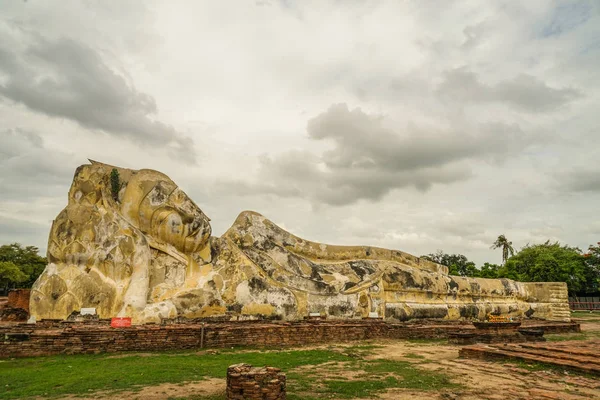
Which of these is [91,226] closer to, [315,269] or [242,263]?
[242,263]

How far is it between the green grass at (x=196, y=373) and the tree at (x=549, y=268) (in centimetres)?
2703

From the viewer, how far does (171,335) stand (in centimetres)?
848

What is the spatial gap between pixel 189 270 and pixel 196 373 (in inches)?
215

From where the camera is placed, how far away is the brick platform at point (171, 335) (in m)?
7.57

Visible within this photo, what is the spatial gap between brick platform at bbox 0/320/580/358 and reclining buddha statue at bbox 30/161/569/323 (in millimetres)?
1002

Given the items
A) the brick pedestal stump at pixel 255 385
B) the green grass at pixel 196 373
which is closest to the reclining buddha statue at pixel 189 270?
the green grass at pixel 196 373

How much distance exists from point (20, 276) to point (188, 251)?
81.5 feet

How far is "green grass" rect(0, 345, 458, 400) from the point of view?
17.2 feet

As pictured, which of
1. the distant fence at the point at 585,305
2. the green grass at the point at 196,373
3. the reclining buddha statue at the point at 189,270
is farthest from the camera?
the distant fence at the point at 585,305

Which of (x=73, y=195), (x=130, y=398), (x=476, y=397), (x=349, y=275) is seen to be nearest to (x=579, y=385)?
(x=476, y=397)

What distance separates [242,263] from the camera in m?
11.7

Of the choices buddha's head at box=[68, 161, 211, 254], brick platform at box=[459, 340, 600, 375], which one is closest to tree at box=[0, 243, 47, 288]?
buddha's head at box=[68, 161, 211, 254]

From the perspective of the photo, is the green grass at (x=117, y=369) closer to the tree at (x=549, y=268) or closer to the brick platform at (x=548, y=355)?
the brick platform at (x=548, y=355)

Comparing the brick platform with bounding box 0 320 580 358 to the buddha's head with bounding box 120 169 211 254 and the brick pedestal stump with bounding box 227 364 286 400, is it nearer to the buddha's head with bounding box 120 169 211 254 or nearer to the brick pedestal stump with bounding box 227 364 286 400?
the buddha's head with bounding box 120 169 211 254
